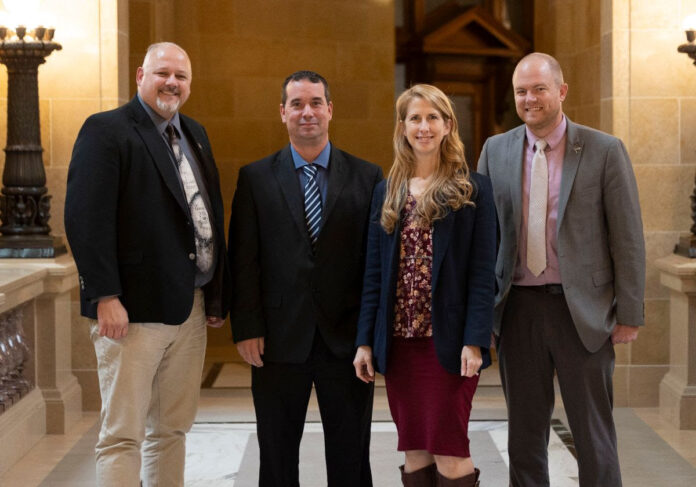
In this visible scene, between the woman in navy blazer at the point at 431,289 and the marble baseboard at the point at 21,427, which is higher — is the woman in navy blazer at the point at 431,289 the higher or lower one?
the higher one

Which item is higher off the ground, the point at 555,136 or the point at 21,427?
the point at 555,136

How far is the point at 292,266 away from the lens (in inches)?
144

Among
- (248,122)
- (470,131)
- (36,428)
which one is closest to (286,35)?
(248,122)

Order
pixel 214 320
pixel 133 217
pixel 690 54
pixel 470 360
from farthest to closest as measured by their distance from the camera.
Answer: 1. pixel 690 54
2. pixel 214 320
3. pixel 133 217
4. pixel 470 360

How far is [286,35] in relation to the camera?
8.76 meters

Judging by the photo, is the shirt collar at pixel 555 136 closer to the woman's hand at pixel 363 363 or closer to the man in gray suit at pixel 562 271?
the man in gray suit at pixel 562 271

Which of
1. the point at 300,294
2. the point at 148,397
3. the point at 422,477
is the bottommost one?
the point at 422,477

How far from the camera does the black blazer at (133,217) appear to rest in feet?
11.6

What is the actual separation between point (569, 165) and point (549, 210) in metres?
0.18

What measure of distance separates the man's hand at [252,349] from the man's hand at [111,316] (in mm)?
427

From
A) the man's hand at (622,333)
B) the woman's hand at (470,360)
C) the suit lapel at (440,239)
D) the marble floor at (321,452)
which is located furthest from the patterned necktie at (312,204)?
the marble floor at (321,452)

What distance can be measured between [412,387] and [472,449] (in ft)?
6.66

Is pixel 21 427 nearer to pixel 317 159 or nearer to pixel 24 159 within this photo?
pixel 24 159

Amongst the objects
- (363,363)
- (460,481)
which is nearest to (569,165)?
(363,363)
